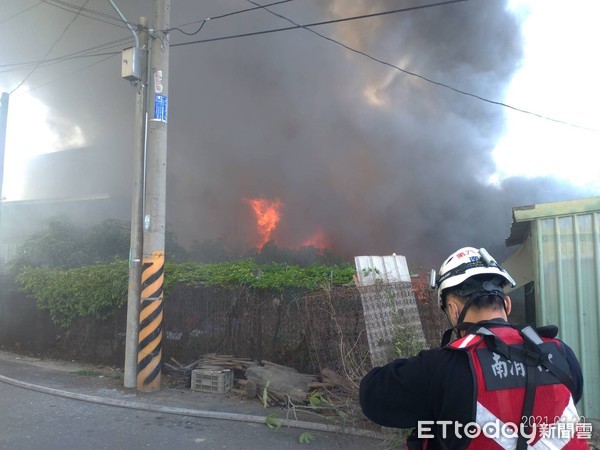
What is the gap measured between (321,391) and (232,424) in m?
1.20

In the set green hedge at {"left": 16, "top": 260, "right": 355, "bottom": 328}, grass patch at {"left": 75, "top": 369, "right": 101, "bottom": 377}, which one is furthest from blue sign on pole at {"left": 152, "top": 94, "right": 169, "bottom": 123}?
grass patch at {"left": 75, "top": 369, "right": 101, "bottom": 377}

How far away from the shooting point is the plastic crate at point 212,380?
675 cm

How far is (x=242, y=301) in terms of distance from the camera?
7.42 meters

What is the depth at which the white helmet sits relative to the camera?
1566 mm

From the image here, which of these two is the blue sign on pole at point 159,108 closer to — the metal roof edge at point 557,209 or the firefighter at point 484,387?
the metal roof edge at point 557,209

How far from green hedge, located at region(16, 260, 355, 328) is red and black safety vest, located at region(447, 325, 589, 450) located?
4820mm

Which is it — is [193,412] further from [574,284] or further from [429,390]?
[429,390]

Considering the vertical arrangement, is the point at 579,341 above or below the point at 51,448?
above

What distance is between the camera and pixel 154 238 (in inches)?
279

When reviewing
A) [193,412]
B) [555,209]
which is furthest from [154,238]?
[555,209]

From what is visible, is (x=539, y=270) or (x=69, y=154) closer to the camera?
(x=539, y=270)

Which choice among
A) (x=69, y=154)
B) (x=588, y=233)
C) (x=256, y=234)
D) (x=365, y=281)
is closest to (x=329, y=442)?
(x=365, y=281)

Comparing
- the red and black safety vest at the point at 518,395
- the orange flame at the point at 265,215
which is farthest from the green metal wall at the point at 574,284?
the orange flame at the point at 265,215

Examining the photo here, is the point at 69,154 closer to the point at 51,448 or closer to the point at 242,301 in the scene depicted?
the point at 242,301
